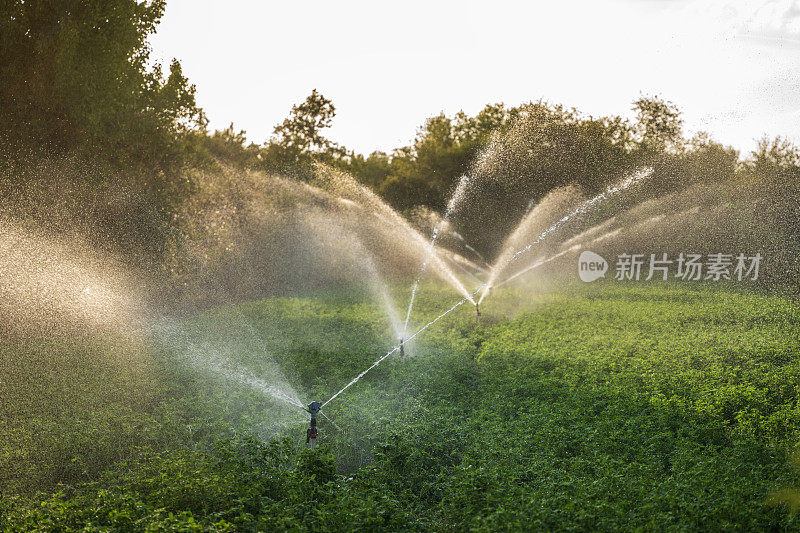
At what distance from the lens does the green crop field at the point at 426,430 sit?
5711mm

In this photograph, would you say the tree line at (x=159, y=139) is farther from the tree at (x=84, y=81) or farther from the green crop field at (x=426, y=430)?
the green crop field at (x=426, y=430)

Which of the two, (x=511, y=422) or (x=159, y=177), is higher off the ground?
(x=159, y=177)

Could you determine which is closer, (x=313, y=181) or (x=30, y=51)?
(x=30, y=51)

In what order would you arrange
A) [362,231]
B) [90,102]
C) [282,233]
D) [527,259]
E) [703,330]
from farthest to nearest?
1. [527,259]
2. [362,231]
3. [282,233]
4. [90,102]
5. [703,330]

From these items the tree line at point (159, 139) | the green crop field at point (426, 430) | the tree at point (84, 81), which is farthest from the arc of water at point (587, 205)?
the tree at point (84, 81)

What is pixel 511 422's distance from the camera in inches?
339

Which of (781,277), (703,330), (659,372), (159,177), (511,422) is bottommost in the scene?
(511,422)

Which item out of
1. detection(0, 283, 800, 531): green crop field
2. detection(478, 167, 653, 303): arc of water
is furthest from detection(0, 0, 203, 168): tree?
detection(478, 167, 653, 303): arc of water

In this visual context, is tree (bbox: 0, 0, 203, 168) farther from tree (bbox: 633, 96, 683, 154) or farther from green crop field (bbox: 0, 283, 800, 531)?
tree (bbox: 633, 96, 683, 154)

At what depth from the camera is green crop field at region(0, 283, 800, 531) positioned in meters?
5.71

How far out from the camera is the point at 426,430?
8.55 meters

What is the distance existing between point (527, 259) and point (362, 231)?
1010 centimetres

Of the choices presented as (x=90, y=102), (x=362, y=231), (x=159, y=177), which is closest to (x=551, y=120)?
(x=362, y=231)

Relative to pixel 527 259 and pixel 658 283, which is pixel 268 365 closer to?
pixel 658 283
